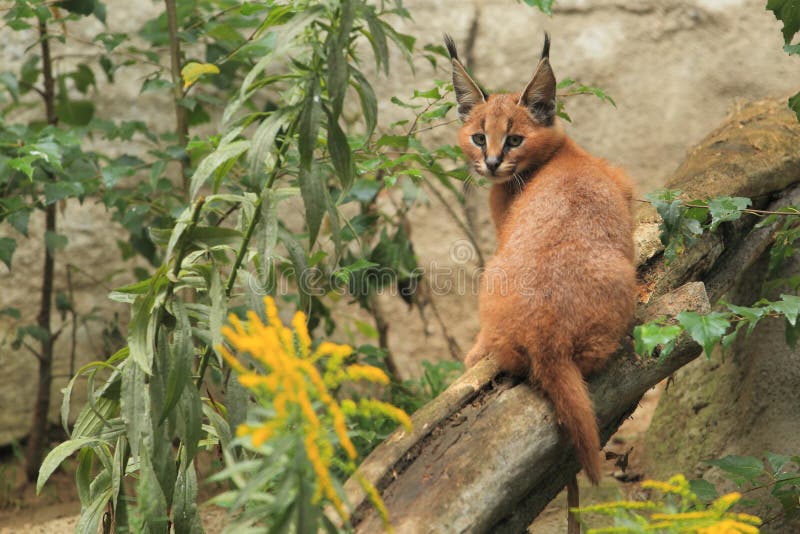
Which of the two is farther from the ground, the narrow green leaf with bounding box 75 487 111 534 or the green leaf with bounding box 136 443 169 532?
the green leaf with bounding box 136 443 169 532

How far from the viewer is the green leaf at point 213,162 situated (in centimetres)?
253

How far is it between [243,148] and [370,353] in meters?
2.24

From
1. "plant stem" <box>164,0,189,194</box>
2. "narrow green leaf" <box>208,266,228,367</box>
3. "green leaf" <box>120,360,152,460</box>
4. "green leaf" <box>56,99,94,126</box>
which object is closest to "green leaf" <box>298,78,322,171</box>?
"narrow green leaf" <box>208,266,228,367</box>

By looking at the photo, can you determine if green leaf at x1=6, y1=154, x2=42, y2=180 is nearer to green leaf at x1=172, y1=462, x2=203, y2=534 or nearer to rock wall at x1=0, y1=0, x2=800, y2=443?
green leaf at x1=172, y1=462, x2=203, y2=534

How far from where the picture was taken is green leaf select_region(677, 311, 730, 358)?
2621 millimetres

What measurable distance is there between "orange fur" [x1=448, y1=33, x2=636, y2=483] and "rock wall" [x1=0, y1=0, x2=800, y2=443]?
7.58 feet

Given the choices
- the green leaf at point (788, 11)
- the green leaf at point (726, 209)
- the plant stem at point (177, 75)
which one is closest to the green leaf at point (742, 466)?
the green leaf at point (726, 209)

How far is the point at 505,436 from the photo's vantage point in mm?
2857

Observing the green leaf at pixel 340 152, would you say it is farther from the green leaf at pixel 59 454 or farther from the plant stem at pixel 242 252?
the green leaf at pixel 59 454

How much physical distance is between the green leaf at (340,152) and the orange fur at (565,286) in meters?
0.85

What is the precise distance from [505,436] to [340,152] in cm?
109

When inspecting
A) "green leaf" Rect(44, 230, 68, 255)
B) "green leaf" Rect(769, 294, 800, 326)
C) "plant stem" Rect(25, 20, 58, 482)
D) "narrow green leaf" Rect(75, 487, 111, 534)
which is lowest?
"plant stem" Rect(25, 20, 58, 482)

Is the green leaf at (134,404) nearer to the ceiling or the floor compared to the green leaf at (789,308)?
nearer to the floor

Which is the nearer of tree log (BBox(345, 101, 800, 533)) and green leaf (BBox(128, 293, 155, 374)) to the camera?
green leaf (BBox(128, 293, 155, 374))
